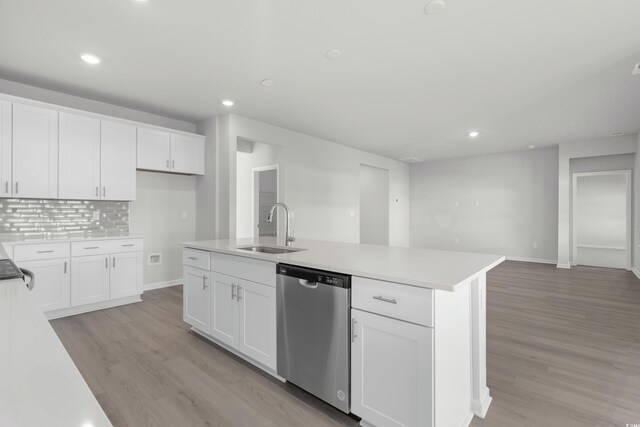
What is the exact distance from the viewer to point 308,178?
582 centimetres

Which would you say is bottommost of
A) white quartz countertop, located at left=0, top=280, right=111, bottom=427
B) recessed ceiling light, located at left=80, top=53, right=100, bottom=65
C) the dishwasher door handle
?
the dishwasher door handle

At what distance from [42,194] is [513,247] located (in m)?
8.67

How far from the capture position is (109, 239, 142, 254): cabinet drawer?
12.1 feet

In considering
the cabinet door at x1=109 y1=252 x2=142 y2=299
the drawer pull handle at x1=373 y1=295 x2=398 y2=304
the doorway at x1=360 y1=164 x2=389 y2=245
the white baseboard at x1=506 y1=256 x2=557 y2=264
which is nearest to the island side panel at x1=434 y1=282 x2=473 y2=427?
the drawer pull handle at x1=373 y1=295 x2=398 y2=304

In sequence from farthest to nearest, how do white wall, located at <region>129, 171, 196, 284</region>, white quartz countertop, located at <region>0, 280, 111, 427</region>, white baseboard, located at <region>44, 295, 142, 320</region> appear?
white wall, located at <region>129, 171, 196, 284</region> < white baseboard, located at <region>44, 295, 142, 320</region> < white quartz countertop, located at <region>0, 280, 111, 427</region>

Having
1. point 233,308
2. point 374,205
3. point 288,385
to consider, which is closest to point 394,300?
A: point 288,385

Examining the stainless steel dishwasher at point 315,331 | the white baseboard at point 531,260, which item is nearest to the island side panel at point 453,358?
the stainless steel dishwasher at point 315,331

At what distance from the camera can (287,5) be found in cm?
219

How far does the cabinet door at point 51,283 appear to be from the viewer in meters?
3.18

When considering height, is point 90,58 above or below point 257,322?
above

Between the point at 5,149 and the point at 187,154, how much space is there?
1.91 m

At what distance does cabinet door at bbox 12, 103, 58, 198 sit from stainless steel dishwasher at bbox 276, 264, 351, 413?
3.10 meters

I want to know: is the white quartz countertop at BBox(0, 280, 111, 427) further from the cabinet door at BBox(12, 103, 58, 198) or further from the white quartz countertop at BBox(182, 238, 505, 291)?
the cabinet door at BBox(12, 103, 58, 198)

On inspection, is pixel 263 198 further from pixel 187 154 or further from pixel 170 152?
pixel 170 152
